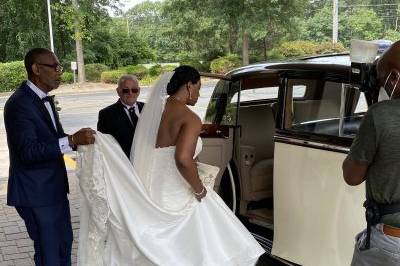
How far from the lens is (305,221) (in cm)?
388

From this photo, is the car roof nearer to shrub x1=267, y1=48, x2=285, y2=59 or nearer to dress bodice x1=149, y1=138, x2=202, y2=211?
dress bodice x1=149, y1=138, x2=202, y2=211

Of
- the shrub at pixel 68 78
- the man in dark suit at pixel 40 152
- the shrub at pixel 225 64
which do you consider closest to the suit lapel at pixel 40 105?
the man in dark suit at pixel 40 152

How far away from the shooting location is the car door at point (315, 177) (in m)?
3.54

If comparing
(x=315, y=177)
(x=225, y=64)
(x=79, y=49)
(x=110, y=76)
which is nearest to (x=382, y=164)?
(x=315, y=177)

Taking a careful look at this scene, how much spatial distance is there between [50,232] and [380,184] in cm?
232

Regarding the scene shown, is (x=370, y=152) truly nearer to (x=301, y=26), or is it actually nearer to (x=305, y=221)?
(x=305, y=221)

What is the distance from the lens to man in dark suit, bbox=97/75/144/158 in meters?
4.43

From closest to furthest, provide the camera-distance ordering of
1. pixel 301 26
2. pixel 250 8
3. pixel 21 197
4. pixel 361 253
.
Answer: pixel 361 253 → pixel 21 197 → pixel 250 8 → pixel 301 26

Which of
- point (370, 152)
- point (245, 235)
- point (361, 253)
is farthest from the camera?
point (245, 235)

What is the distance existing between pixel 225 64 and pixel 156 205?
92.9ft

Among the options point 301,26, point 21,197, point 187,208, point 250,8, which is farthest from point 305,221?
point 301,26

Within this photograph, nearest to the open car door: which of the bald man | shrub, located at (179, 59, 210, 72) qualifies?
the bald man

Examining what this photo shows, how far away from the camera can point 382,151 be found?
2092mm

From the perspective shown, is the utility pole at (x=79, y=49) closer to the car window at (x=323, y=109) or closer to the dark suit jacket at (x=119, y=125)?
the dark suit jacket at (x=119, y=125)
